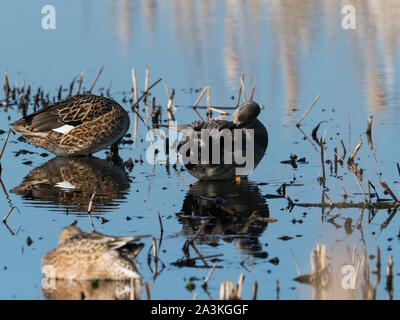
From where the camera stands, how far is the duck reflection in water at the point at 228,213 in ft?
26.3

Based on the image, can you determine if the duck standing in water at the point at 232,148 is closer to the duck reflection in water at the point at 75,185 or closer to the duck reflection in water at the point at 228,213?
the duck reflection in water at the point at 228,213

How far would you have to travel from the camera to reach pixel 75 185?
10336 mm

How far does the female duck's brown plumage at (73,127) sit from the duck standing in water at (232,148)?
184 centimetres

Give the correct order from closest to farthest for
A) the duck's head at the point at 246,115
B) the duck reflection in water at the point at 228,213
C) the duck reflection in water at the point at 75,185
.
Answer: the duck reflection in water at the point at 228,213 < the duck reflection in water at the point at 75,185 < the duck's head at the point at 246,115

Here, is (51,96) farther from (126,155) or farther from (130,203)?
(130,203)

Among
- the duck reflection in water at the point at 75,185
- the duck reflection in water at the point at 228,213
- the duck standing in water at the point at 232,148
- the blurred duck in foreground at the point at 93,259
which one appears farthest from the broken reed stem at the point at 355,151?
the blurred duck in foreground at the point at 93,259

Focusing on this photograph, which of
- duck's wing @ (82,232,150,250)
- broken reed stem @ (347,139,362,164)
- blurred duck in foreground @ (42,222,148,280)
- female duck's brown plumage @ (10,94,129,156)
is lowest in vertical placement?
blurred duck in foreground @ (42,222,148,280)

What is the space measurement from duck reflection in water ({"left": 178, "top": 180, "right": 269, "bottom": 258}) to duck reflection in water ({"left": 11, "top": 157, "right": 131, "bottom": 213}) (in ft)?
2.90

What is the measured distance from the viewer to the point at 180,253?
24.9 feet

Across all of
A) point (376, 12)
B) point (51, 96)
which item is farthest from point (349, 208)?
point (376, 12)

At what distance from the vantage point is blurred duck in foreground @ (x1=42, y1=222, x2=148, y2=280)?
22.2ft

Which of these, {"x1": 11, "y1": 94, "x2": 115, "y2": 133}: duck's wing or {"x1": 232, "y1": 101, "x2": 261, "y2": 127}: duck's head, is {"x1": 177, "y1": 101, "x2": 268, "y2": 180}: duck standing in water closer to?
{"x1": 232, "y1": 101, "x2": 261, "y2": 127}: duck's head

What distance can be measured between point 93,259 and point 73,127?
5113 millimetres

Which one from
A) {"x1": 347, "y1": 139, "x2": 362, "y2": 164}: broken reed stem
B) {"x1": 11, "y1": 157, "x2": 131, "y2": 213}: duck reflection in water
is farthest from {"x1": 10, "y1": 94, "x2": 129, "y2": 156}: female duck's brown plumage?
{"x1": 347, "y1": 139, "x2": 362, "y2": 164}: broken reed stem
